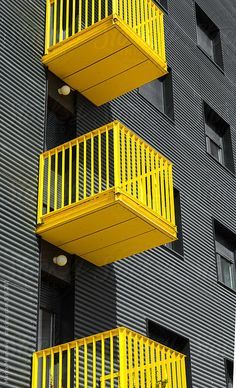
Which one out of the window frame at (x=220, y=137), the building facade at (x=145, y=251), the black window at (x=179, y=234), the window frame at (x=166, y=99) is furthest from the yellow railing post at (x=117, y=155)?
the window frame at (x=220, y=137)

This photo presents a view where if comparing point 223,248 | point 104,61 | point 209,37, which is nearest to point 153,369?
point 104,61

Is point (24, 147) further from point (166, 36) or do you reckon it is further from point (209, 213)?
point (166, 36)

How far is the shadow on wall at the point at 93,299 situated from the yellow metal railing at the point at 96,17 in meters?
4.33

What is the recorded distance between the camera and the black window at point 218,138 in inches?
889

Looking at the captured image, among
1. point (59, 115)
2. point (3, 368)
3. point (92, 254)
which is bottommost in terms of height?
point (3, 368)

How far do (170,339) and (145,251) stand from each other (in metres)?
1.88

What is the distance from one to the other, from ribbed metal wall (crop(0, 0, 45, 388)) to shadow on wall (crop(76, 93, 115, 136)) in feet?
3.64

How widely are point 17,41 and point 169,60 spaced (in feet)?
23.6

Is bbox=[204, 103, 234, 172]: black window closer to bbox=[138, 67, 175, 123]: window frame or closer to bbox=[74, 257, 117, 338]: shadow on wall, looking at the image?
bbox=[138, 67, 175, 123]: window frame

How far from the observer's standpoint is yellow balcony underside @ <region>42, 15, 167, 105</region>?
15016 mm

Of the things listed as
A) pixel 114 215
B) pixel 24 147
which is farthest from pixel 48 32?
pixel 114 215

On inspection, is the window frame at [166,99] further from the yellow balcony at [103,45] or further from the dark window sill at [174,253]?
the dark window sill at [174,253]

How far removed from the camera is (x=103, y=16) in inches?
644

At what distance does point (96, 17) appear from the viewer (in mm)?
16672
